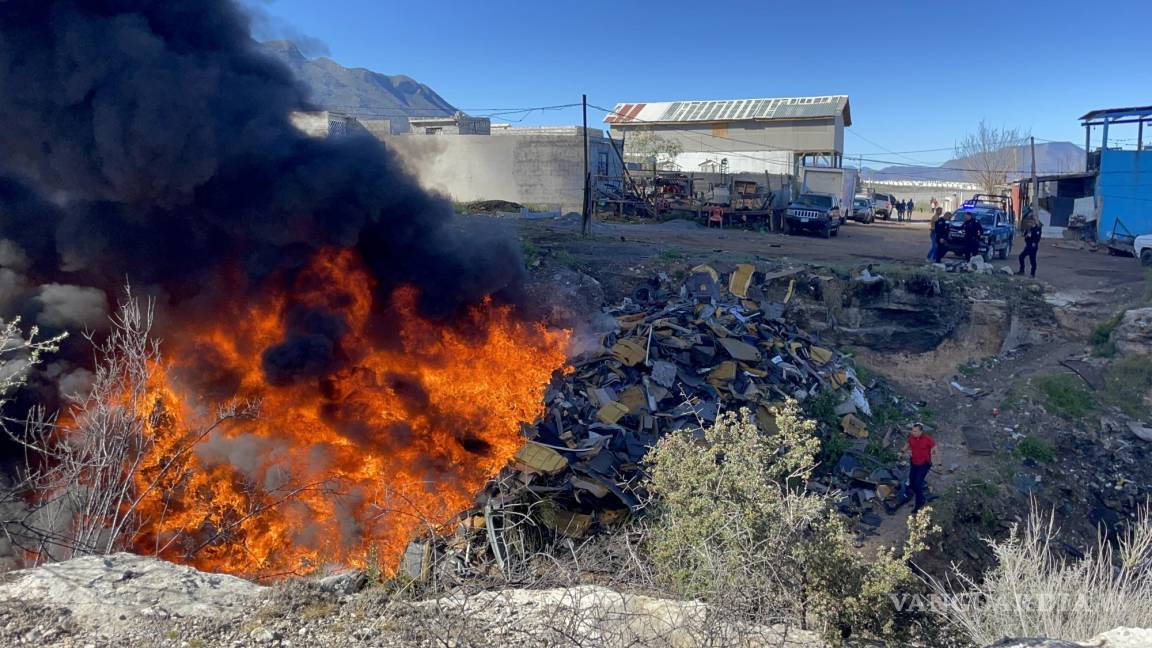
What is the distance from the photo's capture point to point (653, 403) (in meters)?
11.2

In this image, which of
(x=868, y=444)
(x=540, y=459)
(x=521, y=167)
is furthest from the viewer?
(x=521, y=167)

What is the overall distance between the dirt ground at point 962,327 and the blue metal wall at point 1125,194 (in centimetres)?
174

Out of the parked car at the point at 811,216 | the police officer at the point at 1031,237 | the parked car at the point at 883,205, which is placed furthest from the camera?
the parked car at the point at 883,205

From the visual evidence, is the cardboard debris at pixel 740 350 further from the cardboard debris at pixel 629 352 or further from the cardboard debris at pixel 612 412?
the cardboard debris at pixel 612 412

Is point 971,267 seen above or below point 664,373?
above

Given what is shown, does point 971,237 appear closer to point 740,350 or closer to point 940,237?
point 940,237

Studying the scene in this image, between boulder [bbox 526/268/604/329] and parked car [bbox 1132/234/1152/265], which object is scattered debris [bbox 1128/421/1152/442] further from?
parked car [bbox 1132/234/1152/265]

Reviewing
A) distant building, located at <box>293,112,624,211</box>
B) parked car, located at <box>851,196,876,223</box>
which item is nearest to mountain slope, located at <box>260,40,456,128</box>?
distant building, located at <box>293,112,624,211</box>

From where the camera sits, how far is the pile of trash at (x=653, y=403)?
29.2 ft

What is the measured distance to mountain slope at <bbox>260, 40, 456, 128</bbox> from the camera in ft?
37.6

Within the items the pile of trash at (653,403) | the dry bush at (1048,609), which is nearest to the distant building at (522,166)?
the pile of trash at (653,403)

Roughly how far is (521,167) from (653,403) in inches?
986

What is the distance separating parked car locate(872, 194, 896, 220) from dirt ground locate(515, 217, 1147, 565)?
55.7 ft

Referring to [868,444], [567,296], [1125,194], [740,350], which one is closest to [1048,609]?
[868,444]
